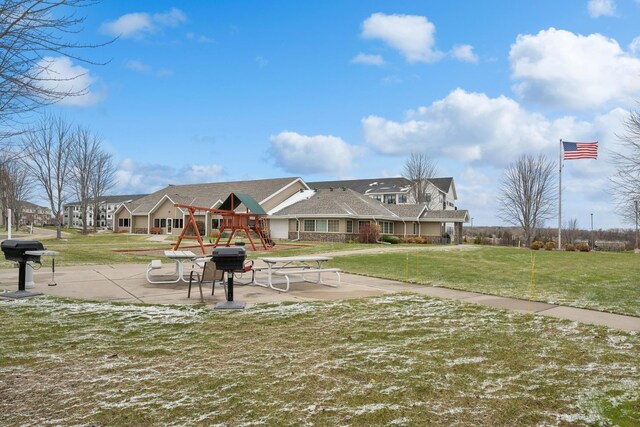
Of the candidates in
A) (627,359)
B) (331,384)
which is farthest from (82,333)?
(627,359)

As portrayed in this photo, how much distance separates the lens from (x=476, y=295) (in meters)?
10.8

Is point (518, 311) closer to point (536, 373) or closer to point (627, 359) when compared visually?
point (627, 359)

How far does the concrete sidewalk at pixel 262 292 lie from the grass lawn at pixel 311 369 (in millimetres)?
1150

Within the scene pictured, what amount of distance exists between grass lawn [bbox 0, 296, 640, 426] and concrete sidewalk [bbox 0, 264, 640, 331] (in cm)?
115

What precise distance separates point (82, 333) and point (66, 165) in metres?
45.6

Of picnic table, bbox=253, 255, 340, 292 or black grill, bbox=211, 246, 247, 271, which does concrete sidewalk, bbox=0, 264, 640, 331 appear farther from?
black grill, bbox=211, 246, 247, 271

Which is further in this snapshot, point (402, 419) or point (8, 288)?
point (8, 288)

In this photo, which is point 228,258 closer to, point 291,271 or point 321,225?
point 291,271

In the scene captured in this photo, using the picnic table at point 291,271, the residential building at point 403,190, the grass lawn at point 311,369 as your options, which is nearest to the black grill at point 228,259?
the grass lawn at point 311,369

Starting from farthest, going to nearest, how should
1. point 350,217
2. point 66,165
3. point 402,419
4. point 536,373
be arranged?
point 66,165 < point 350,217 < point 536,373 < point 402,419

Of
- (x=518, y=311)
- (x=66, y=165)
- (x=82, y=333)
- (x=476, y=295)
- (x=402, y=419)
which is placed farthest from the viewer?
(x=66, y=165)

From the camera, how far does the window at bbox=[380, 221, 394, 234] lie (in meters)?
48.1

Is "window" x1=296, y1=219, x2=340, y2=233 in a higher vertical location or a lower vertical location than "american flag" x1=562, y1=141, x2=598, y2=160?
lower

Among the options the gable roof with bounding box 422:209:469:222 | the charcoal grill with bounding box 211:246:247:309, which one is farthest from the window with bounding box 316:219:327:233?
the charcoal grill with bounding box 211:246:247:309
